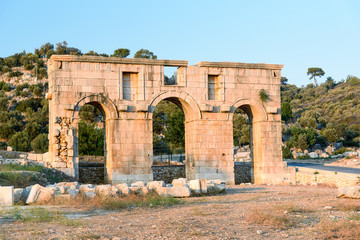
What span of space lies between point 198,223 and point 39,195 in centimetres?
490

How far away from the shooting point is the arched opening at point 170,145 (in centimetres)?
2466

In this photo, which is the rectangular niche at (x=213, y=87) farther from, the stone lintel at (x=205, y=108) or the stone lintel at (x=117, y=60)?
the stone lintel at (x=117, y=60)

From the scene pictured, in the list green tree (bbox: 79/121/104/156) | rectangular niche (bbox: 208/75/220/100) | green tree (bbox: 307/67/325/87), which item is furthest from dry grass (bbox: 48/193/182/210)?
green tree (bbox: 307/67/325/87)

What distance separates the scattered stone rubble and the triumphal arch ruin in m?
5.20

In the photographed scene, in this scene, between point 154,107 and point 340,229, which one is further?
point 154,107

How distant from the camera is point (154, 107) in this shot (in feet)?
70.2

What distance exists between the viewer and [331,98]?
74938 mm

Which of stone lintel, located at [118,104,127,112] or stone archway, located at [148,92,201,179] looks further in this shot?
stone archway, located at [148,92,201,179]

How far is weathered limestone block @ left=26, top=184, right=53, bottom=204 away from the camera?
39.8 ft

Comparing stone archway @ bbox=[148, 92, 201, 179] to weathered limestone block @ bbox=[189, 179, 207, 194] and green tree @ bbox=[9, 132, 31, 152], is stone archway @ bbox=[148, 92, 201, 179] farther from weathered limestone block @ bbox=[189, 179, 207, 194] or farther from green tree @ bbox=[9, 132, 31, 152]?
green tree @ bbox=[9, 132, 31, 152]

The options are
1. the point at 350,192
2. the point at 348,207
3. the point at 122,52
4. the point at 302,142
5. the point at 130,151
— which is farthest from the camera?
the point at 122,52

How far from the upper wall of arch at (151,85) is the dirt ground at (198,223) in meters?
9.41

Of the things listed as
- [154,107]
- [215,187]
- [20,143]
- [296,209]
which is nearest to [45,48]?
[20,143]

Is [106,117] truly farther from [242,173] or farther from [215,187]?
[242,173]
